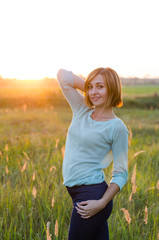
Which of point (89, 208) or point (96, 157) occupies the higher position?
point (96, 157)

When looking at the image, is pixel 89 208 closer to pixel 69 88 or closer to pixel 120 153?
pixel 120 153

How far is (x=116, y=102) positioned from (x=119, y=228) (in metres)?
1.34

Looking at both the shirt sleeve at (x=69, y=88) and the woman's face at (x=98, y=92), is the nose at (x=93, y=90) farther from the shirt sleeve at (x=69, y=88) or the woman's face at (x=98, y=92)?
the shirt sleeve at (x=69, y=88)

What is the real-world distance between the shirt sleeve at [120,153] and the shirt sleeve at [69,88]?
0.39 metres

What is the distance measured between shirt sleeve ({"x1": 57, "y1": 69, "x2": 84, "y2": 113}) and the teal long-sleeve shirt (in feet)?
0.46

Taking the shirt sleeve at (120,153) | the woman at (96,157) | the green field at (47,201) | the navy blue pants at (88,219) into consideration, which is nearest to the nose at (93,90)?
the woman at (96,157)

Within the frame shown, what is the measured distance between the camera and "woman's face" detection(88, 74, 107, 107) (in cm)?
163

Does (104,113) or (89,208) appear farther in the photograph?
(104,113)

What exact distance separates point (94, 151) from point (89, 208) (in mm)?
351

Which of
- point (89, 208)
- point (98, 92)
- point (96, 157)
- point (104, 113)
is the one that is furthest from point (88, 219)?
point (98, 92)

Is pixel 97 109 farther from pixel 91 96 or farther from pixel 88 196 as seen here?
pixel 88 196

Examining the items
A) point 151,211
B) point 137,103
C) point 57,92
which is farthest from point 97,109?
point 137,103

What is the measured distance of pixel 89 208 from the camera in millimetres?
1516

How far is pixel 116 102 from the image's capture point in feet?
5.54
